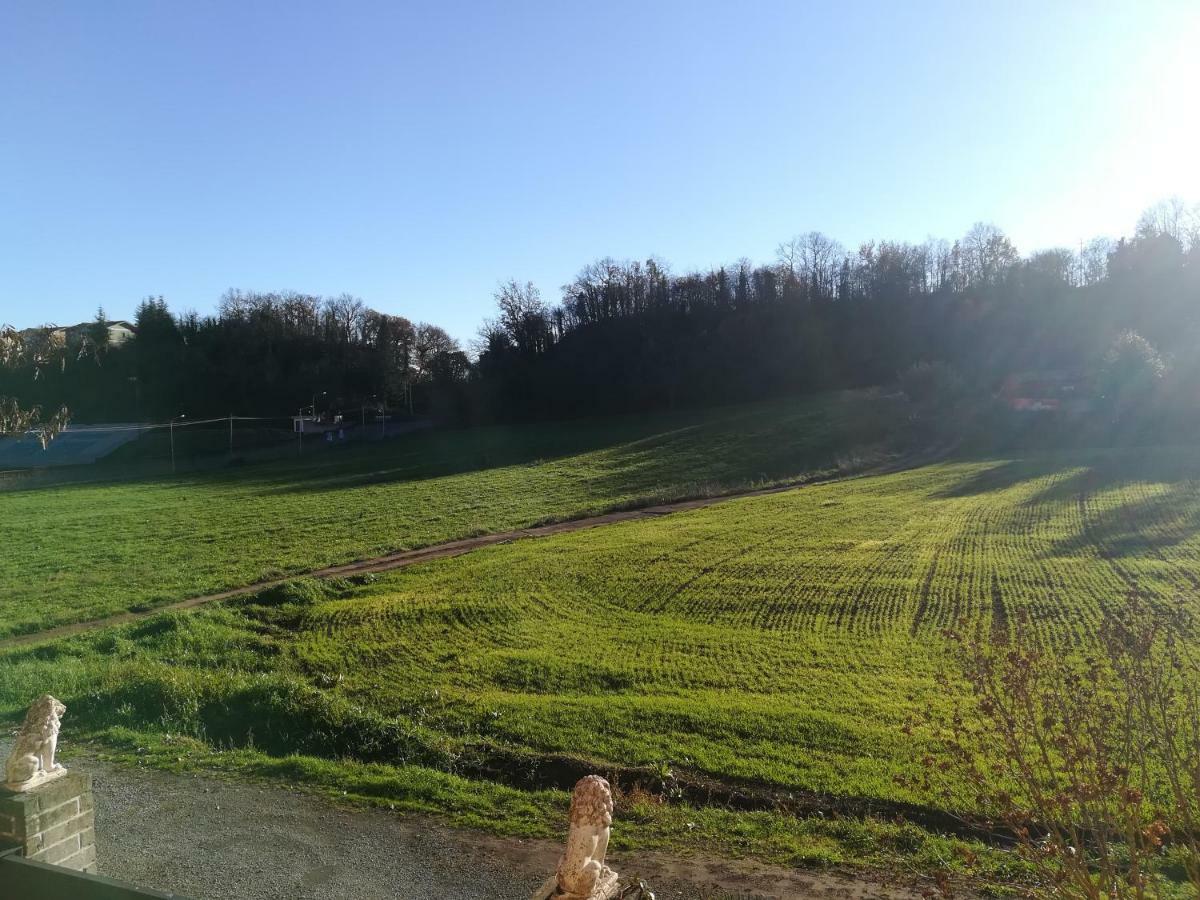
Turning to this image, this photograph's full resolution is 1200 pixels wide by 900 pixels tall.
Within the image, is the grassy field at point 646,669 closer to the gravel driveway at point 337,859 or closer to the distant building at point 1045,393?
the gravel driveway at point 337,859

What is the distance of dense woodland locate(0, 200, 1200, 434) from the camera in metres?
68.0

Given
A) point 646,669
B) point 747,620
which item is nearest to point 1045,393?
point 747,620

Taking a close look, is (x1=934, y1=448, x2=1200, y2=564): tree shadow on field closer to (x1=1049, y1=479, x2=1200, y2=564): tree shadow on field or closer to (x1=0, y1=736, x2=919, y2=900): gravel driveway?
(x1=1049, y1=479, x2=1200, y2=564): tree shadow on field

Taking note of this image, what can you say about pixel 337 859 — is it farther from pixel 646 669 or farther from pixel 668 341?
pixel 668 341

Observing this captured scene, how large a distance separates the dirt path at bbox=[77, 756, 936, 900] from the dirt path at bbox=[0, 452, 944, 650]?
10.1 meters

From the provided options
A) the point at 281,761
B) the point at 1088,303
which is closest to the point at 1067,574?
the point at 281,761

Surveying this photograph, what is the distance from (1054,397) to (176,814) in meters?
54.6

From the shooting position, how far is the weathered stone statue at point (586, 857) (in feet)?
9.77

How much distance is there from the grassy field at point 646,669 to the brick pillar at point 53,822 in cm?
340

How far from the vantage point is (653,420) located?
67.2 m

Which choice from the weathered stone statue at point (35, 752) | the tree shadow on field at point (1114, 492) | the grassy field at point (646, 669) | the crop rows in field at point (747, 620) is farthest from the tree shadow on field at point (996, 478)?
the weathered stone statue at point (35, 752)

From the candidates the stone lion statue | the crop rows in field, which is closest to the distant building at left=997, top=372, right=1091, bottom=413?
the crop rows in field

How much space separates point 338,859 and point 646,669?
736cm

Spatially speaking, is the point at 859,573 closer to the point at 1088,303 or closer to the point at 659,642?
the point at 659,642
